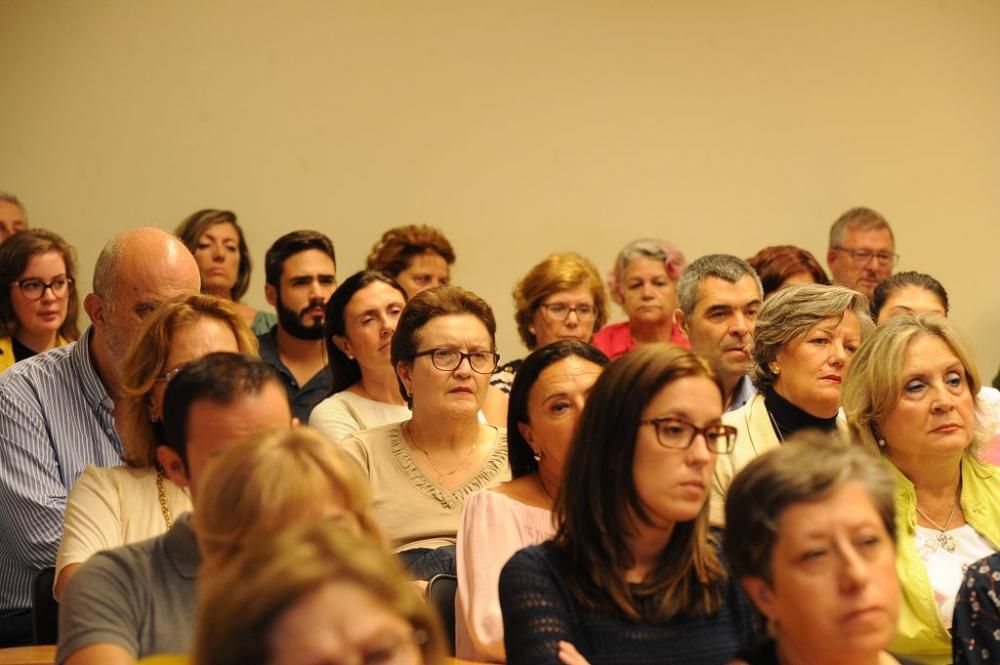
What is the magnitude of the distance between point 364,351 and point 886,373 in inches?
58.2

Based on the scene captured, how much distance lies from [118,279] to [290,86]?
2.34 meters

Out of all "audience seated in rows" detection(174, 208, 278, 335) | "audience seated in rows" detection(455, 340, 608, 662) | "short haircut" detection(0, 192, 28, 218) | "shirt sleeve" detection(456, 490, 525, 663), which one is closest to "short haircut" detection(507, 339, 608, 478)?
"audience seated in rows" detection(455, 340, 608, 662)

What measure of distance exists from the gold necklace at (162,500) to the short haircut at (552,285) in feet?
7.30

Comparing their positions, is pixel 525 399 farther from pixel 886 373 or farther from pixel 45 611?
pixel 45 611

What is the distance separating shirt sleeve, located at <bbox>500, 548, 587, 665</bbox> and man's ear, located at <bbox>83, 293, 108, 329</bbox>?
4.70 feet

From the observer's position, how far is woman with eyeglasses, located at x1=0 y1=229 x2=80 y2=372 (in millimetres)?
4215

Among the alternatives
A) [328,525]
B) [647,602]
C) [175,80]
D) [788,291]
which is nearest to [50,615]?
[647,602]

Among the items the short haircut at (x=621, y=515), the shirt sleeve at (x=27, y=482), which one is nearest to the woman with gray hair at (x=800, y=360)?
the short haircut at (x=621, y=515)

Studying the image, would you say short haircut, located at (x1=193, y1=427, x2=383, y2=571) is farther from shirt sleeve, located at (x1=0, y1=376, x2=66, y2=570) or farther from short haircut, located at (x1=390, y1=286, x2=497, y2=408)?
short haircut, located at (x1=390, y1=286, x2=497, y2=408)

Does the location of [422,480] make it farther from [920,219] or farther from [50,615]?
[920,219]

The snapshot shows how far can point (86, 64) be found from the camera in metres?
5.30

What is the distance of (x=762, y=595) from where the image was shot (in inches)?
74.6

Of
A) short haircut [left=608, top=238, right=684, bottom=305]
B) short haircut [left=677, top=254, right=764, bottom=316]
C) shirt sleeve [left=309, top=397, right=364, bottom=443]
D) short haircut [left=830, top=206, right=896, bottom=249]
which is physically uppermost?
short haircut [left=830, top=206, right=896, bottom=249]

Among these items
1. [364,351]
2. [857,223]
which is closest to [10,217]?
[364,351]
